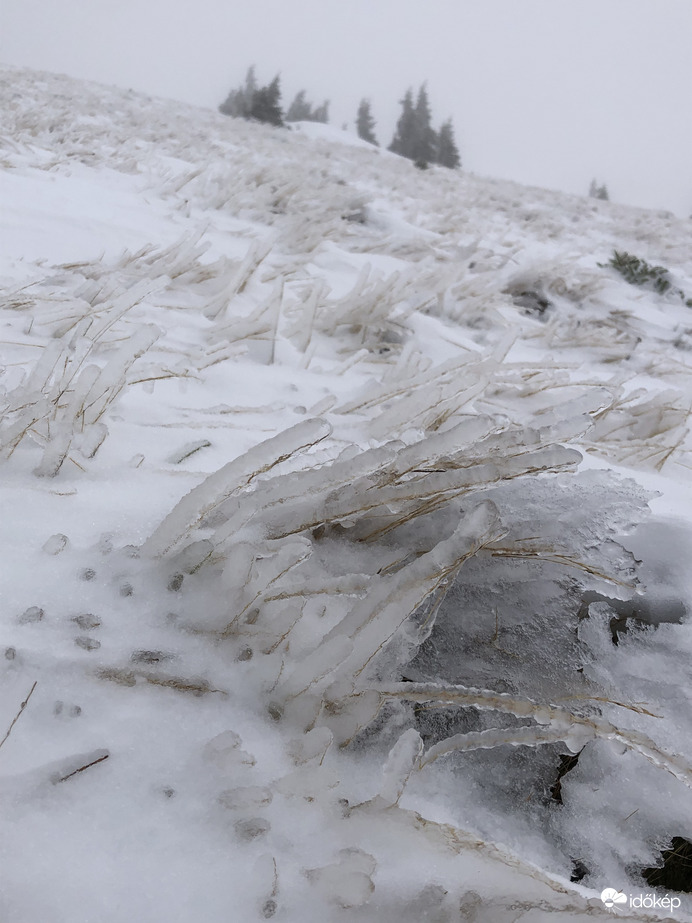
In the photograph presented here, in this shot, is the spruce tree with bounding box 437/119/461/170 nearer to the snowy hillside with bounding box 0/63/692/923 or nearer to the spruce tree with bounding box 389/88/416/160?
the spruce tree with bounding box 389/88/416/160

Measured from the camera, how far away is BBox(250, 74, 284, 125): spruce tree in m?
21.7

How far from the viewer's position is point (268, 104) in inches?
861

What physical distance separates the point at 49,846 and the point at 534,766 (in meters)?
0.35

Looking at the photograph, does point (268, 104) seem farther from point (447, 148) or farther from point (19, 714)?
point (19, 714)

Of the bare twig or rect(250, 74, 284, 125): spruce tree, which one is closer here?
the bare twig

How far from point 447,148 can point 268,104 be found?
27.8ft

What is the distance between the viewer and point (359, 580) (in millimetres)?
486

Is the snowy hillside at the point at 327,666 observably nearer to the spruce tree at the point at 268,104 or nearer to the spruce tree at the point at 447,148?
the spruce tree at the point at 268,104

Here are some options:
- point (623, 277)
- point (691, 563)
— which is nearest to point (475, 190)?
point (623, 277)

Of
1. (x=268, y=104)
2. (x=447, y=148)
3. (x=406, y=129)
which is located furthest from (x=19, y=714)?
(x=406, y=129)

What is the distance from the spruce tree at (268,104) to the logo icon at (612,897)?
80.8 feet

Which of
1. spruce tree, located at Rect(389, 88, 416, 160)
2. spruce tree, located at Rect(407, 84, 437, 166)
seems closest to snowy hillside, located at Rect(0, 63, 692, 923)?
spruce tree, located at Rect(407, 84, 437, 166)

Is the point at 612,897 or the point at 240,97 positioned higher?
the point at 240,97

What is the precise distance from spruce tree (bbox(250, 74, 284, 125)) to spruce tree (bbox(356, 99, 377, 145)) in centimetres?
1090
